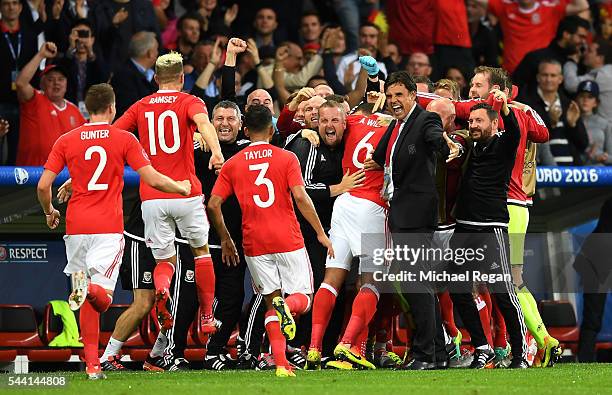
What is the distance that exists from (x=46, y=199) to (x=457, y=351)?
4.01 m

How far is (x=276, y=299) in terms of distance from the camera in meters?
9.41

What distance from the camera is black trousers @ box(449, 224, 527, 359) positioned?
10.7m

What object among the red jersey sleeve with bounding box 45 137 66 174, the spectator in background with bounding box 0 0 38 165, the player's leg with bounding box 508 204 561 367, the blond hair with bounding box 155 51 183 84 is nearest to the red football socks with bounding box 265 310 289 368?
the red jersey sleeve with bounding box 45 137 66 174

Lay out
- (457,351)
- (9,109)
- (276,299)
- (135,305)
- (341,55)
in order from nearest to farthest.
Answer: (276,299) < (135,305) < (457,351) < (9,109) < (341,55)

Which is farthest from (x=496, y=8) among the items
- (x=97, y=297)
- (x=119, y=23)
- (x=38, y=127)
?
(x=97, y=297)

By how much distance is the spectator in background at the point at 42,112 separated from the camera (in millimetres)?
13188

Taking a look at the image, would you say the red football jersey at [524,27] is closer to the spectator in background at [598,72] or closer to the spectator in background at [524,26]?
the spectator in background at [524,26]

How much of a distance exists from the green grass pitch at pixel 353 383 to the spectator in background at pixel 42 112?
3622 mm

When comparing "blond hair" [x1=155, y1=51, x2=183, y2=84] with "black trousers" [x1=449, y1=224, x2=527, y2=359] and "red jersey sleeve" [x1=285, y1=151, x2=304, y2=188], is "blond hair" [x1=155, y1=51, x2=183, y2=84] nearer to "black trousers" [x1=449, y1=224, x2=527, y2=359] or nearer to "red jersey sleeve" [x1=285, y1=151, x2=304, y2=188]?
"red jersey sleeve" [x1=285, y1=151, x2=304, y2=188]

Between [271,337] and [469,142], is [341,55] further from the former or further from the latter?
[271,337]

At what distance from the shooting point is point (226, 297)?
11.2 metres

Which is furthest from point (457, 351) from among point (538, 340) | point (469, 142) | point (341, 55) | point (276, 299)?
point (341, 55)

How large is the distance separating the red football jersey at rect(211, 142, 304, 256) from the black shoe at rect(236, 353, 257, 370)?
1.44 m

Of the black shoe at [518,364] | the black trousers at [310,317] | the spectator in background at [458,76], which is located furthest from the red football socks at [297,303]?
the spectator in background at [458,76]
